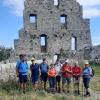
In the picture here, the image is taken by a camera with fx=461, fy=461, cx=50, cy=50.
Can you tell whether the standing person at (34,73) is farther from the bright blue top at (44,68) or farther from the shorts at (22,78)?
the shorts at (22,78)

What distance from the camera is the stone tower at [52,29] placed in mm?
37250

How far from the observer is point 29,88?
19266mm

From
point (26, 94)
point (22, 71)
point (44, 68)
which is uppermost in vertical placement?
point (44, 68)

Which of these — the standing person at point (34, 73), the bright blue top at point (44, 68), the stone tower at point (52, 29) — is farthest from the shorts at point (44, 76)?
the stone tower at point (52, 29)

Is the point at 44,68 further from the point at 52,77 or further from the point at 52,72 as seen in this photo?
the point at 52,77

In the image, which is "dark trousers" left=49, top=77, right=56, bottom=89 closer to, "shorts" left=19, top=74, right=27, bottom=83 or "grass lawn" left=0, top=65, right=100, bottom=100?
"grass lawn" left=0, top=65, right=100, bottom=100

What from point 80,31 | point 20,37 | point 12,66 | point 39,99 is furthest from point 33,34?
point 39,99

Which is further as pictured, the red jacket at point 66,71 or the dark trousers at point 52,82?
the dark trousers at point 52,82

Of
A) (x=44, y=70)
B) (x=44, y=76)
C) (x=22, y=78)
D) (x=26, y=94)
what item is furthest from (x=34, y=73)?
(x=26, y=94)

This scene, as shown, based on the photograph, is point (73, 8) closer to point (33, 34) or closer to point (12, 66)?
point (33, 34)

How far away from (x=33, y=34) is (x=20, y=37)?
1.11m

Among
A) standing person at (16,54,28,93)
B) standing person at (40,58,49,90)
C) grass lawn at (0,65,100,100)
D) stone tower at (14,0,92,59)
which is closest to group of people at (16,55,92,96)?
standing person at (40,58,49,90)

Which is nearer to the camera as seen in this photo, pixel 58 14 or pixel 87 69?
pixel 87 69

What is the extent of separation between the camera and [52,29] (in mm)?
37812
